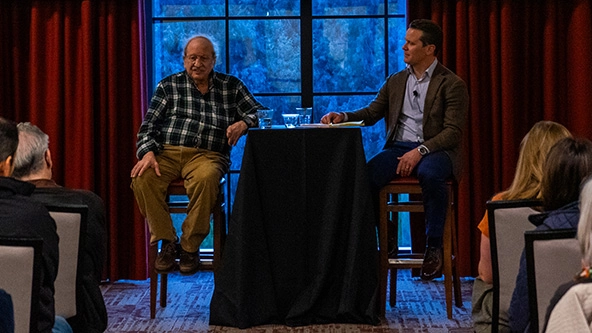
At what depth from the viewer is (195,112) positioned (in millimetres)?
4922

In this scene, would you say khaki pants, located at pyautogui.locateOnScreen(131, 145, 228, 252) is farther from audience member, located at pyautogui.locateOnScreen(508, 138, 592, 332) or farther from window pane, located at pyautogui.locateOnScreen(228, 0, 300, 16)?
audience member, located at pyautogui.locateOnScreen(508, 138, 592, 332)

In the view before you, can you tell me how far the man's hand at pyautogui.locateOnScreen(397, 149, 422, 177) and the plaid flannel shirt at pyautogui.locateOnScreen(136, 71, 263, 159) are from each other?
808 mm

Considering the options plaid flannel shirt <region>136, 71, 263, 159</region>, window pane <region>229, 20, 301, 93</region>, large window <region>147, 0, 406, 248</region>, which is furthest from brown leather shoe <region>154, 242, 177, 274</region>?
window pane <region>229, 20, 301, 93</region>

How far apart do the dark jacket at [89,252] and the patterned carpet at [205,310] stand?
121 cm

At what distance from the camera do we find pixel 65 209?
2.89 m

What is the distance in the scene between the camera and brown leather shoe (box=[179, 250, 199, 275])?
4547 millimetres

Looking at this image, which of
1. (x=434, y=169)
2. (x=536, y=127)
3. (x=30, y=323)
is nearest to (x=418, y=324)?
(x=434, y=169)

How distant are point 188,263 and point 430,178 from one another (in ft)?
4.06

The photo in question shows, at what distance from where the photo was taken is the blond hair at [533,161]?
2.98 meters

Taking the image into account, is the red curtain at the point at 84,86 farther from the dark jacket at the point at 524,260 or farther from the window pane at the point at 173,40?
the dark jacket at the point at 524,260

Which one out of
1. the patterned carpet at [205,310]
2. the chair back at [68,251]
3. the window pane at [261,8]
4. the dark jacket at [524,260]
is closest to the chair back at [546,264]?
the dark jacket at [524,260]

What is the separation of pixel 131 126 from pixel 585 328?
4043mm

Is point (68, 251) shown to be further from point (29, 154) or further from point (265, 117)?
point (265, 117)

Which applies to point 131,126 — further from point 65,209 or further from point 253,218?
point 65,209
